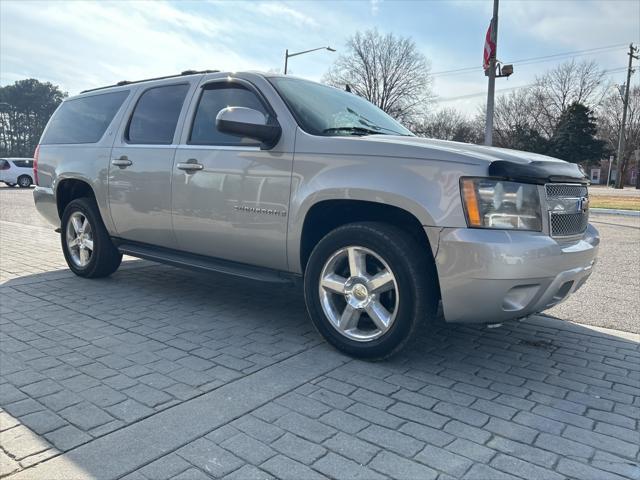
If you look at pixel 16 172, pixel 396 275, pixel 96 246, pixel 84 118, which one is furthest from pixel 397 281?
pixel 16 172

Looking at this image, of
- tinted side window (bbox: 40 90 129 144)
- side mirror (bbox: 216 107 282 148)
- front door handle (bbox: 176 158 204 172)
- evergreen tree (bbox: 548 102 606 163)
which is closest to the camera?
side mirror (bbox: 216 107 282 148)

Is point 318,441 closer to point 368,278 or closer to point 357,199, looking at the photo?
point 368,278

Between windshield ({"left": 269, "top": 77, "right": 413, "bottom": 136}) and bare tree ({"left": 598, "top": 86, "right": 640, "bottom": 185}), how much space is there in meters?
63.0

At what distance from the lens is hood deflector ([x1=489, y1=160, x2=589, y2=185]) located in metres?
2.86

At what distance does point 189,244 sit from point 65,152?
2258mm

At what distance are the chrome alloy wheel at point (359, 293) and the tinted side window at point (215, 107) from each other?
1.28 m

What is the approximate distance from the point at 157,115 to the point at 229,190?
139 cm

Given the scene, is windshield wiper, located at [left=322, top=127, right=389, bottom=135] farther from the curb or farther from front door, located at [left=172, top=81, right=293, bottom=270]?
the curb

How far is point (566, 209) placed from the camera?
126 inches

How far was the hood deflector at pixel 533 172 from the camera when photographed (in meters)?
2.86

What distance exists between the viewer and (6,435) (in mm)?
2391

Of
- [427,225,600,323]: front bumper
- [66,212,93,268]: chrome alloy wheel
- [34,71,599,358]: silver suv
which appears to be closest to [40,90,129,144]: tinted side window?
[34,71,599,358]: silver suv

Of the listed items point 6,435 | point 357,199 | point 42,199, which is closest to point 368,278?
point 357,199

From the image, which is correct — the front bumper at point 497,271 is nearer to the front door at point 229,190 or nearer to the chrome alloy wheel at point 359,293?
the chrome alloy wheel at point 359,293
